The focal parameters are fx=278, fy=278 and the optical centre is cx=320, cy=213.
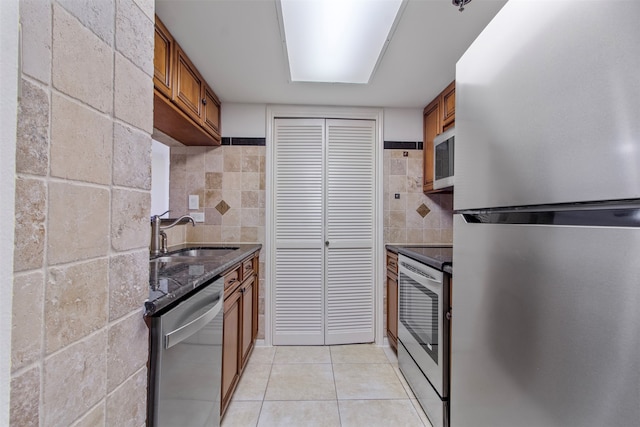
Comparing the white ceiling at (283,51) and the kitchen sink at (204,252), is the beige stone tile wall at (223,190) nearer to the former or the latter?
the kitchen sink at (204,252)

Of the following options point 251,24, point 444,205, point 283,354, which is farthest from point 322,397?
point 251,24

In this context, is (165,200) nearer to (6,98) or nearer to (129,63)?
(129,63)

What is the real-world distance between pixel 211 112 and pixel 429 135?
1885 millimetres

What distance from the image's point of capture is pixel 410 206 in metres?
2.61

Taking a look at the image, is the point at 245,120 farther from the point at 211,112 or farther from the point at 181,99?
the point at 181,99

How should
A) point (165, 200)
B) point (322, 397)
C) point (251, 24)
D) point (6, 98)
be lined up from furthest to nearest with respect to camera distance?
point (165, 200) → point (322, 397) → point (251, 24) → point (6, 98)

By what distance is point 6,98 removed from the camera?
1.01 ft

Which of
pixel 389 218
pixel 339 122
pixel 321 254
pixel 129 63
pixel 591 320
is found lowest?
pixel 321 254

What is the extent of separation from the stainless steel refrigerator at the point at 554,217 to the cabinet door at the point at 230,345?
117 centimetres

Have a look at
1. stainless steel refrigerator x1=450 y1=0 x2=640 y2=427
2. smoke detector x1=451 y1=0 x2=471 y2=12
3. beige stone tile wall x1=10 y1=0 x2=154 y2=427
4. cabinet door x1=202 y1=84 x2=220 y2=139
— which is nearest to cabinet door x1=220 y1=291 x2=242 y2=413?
beige stone tile wall x1=10 y1=0 x2=154 y2=427

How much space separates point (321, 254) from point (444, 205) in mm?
1240

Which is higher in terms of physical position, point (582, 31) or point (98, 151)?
point (582, 31)

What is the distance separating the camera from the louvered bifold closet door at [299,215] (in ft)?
8.36

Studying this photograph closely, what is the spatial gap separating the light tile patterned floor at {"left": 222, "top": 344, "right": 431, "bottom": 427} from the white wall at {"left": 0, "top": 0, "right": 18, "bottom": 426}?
64.1 inches
